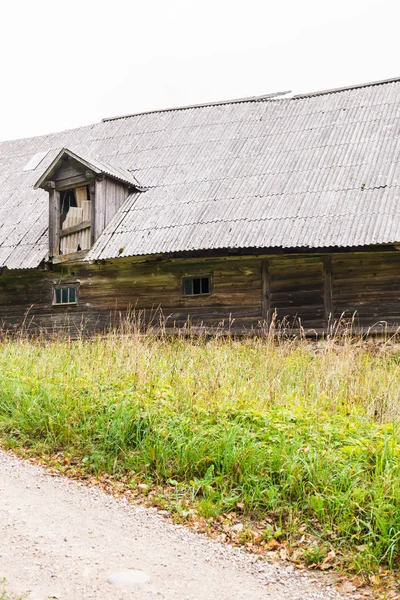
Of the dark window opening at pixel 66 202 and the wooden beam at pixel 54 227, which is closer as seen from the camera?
the wooden beam at pixel 54 227

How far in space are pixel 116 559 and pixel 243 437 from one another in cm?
156

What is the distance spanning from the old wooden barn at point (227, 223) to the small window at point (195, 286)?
1.6 inches

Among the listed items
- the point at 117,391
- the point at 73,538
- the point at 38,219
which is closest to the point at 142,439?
the point at 117,391

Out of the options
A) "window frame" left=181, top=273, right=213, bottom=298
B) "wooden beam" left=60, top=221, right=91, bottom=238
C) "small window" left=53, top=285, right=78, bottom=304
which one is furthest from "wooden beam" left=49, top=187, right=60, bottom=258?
"window frame" left=181, top=273, right=213, bottom=298

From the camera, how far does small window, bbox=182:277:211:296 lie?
1287 cm

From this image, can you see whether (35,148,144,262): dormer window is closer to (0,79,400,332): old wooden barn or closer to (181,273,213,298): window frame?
(0,79,400,332): old wooden barn

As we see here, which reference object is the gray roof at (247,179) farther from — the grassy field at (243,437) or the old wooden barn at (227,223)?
the grassy field at (243,437)

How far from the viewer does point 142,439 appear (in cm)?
539

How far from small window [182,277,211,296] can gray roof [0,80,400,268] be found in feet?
4.07

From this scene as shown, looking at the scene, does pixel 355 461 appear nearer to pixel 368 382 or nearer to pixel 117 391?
pixel 368 382

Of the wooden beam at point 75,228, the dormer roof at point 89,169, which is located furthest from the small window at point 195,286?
the dormer roof at point 89,169

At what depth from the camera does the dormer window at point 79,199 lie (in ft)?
44.5

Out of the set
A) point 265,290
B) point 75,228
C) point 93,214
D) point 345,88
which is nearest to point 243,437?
point 265,290

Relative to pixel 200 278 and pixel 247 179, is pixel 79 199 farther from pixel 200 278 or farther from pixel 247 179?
pixel 247 179
